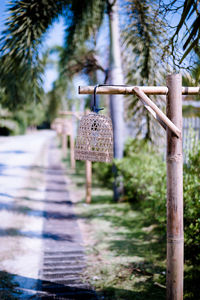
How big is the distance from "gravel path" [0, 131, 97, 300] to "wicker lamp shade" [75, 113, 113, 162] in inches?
63.6

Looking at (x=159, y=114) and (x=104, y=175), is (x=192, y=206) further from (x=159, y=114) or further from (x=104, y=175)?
(x=104, y=175)

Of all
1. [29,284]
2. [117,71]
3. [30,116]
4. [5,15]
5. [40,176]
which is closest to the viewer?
[29,284]

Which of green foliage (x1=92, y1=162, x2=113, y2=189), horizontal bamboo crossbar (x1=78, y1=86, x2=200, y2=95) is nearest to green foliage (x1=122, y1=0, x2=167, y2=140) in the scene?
horizontal bamboo crossbar (x1=78, y1=86, x2=200, y2=95)

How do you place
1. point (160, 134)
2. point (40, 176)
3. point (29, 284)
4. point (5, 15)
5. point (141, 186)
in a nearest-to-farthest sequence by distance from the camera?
point (29, 284) → point (5, 15) → point (160, 134) → point (141, 186) → point (40, 176)

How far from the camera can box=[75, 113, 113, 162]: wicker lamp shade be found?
2.53 m

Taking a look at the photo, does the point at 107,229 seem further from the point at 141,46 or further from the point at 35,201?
the point at 141,46

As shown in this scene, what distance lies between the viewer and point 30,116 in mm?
45094

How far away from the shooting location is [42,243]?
15.4 feet

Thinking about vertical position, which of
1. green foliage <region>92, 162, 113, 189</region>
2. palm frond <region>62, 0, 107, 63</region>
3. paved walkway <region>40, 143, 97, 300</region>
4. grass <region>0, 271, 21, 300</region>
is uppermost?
palm frond <region>62, 0, 107, 63</region>

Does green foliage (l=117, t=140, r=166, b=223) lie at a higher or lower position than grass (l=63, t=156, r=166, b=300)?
higher

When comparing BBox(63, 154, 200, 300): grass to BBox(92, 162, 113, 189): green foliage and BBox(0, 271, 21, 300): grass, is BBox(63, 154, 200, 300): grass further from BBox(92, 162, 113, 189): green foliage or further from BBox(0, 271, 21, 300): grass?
BBox(92, 162, 113, 189): green foliage

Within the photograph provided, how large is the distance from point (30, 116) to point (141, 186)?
41177 millimetres

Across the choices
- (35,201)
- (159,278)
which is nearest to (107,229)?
(159,278)

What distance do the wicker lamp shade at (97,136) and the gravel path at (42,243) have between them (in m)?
1.62
